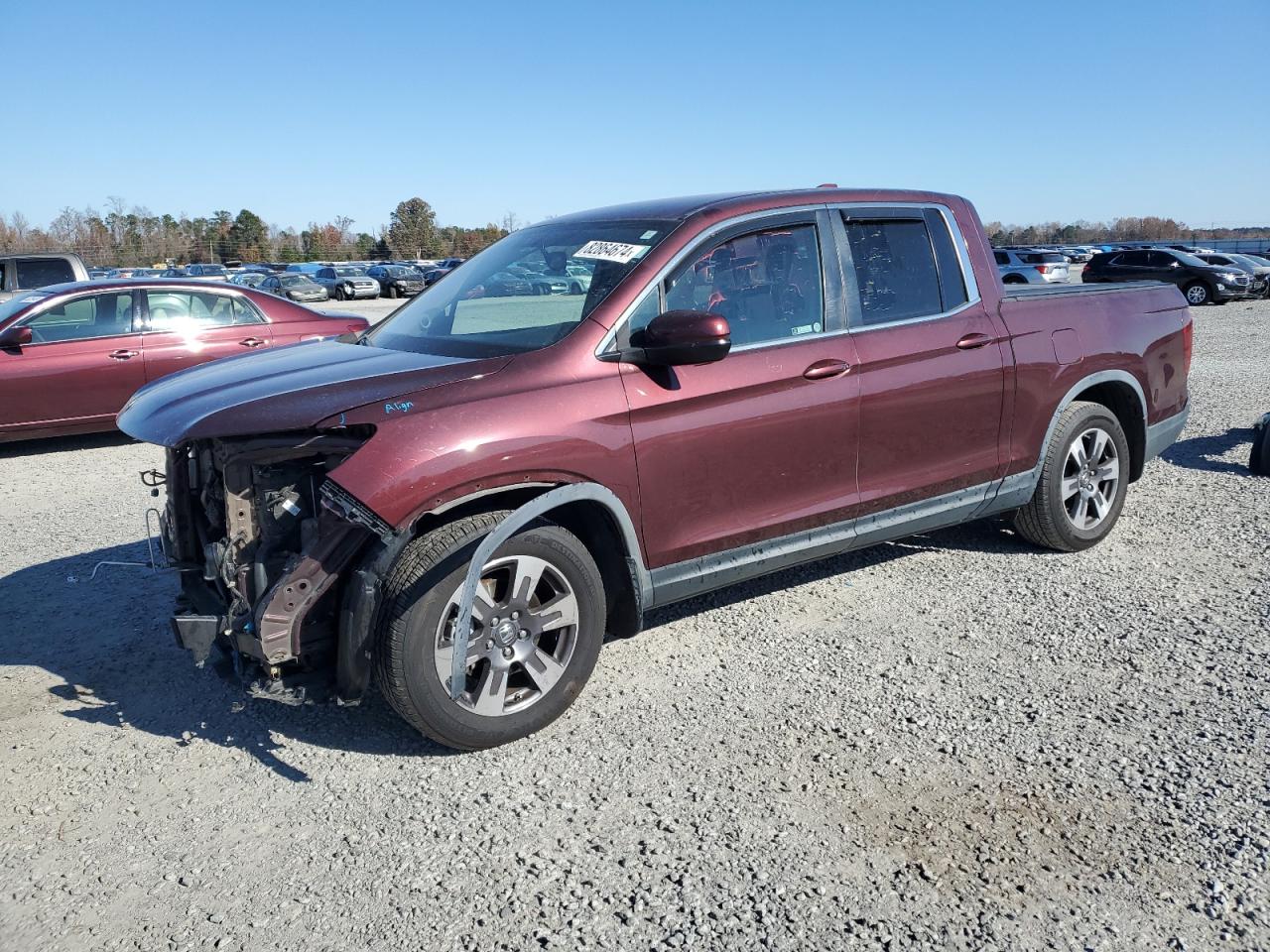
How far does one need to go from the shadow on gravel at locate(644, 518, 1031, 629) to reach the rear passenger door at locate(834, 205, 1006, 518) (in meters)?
0.76

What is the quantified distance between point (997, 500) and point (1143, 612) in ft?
2.74

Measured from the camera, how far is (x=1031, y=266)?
2861cm

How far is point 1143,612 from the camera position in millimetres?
4598

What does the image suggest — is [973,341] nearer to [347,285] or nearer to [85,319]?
[85,319]

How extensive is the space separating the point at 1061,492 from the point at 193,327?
779cm

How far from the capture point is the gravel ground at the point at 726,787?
2678 mm

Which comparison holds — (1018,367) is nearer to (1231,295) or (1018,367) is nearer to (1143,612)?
(1143,612)

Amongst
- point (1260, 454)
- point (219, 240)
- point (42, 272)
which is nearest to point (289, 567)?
point (1260, 454)

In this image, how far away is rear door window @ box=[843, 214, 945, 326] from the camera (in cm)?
448

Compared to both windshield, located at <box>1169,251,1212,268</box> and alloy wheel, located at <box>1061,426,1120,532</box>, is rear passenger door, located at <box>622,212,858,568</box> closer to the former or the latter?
alloy wheel, located at <box>1061,426,1120,532</box>

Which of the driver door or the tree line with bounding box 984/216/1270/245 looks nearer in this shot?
the driver door

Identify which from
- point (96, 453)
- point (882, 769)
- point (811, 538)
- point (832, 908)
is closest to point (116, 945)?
point (832, 908)

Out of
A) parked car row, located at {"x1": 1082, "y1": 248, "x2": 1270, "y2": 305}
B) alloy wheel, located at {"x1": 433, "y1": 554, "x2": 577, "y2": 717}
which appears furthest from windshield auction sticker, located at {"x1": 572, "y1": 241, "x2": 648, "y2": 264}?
parked car row, located at {"x1": 1082, "y1": 248, "x2": 1270, "y2": 305}

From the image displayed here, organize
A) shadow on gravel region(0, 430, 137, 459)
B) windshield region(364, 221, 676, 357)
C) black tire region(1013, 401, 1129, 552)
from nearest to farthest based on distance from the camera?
windshield region(364, 221, 676, 357) → black tire region(1013, 401, 1129, 552) → shadow on gravel region(0, 430, 137, 459)
